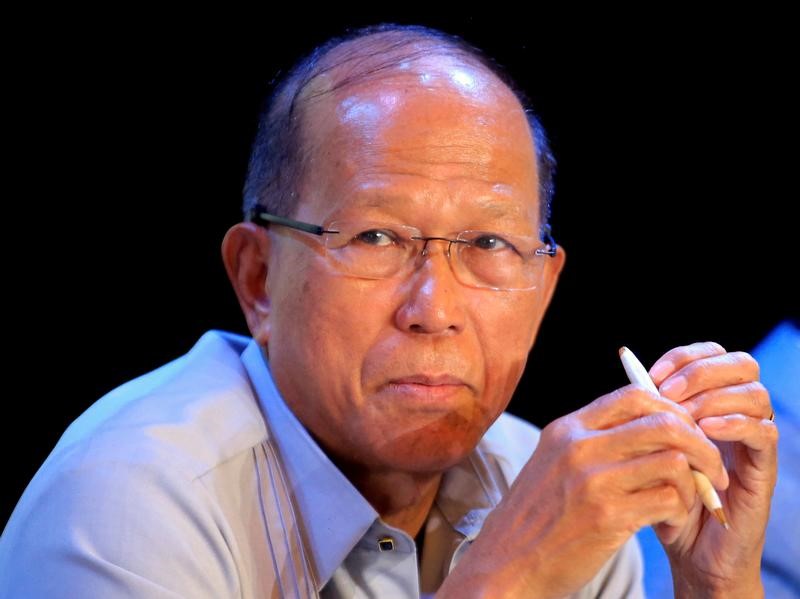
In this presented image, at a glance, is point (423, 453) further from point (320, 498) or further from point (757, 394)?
point (757, 394)

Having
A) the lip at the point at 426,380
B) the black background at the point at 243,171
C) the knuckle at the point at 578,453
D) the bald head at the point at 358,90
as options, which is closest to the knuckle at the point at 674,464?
the knuckle at the point at 578,453

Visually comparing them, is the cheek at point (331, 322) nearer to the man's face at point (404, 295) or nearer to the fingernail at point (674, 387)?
the man's face at point (404, 295)

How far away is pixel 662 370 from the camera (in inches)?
73.0

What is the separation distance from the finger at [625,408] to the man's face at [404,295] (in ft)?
1.22

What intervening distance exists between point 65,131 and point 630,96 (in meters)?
1.77

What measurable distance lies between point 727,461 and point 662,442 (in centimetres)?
54

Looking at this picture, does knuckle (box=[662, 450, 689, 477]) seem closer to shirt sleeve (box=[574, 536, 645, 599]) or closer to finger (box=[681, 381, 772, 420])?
finger (box=[681, 381, 772, 420])

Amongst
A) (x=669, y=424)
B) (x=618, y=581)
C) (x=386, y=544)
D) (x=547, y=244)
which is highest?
(x=547, y=244)

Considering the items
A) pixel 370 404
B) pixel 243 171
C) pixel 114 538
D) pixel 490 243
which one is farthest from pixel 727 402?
pixel 243 171

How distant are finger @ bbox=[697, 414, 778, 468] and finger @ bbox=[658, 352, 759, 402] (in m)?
0.06

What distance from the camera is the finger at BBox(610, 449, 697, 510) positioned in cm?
153

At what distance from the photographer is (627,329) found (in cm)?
327

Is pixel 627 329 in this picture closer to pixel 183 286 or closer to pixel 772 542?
pixel 772 542

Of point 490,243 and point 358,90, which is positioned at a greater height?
point 358,90
